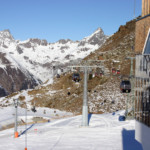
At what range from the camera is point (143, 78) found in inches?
688

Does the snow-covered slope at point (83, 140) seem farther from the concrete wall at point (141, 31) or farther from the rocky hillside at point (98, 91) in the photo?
the rocky hillside at point (98, 91)

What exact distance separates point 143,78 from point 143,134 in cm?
402

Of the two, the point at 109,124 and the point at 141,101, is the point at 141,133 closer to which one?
the point at 141,101

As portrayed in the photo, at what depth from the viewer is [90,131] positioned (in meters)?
26.7

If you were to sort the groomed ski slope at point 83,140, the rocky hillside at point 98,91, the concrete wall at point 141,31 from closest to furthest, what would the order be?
the concrete wall at point 141,31 → the groomed ski slope at point 83,140 → the rocky hillside at point 98,91

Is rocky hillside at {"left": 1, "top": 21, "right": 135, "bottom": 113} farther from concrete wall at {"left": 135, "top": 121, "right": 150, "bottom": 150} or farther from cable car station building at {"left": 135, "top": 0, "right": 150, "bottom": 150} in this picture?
concrete wall at {"left": 135, "top": 121, "right": 150, "bottom": 150}

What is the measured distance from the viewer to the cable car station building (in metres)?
16.8

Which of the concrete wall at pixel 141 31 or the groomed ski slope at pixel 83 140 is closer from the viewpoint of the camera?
the concrete wall at pixel 141 31

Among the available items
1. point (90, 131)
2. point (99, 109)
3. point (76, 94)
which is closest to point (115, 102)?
point (99, 109)

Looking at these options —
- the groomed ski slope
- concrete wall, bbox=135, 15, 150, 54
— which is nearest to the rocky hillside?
the groomed ski slope

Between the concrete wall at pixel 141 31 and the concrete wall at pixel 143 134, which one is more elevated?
the concrete wall at pixel 141 31

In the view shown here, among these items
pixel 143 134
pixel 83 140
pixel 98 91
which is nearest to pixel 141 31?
pixel 143 134

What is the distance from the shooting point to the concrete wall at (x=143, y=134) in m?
16.8

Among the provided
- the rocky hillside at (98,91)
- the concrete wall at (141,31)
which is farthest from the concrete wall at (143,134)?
the rocky hillside at (98,91)
